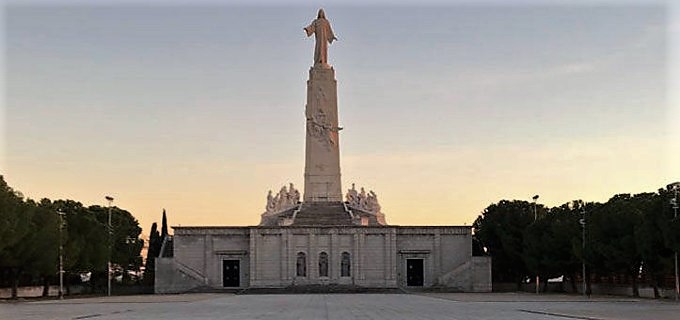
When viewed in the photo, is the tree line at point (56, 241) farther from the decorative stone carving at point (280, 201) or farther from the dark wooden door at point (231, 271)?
the decorative stone carving at point (280, 201)

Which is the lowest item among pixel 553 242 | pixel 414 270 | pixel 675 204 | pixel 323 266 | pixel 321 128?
pixel 414 270

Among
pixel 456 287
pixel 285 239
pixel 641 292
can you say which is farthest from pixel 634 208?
pixel 285 239

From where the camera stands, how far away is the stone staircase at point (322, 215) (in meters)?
97.6

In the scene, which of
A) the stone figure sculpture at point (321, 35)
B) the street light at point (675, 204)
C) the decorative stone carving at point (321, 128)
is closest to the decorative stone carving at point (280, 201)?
the decorative stone carving at point (321, 128)

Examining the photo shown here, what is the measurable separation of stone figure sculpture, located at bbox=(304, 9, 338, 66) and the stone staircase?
16.3 meters

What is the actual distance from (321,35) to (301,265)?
28.3 m

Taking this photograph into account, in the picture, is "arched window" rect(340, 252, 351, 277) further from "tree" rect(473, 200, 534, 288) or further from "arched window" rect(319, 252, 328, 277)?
"tree" rect(473, 200, 534, 288)

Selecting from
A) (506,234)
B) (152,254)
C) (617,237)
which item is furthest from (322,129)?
(617,237)

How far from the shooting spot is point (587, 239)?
73.6m

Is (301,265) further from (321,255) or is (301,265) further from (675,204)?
(675,204)

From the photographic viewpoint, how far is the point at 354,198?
341 feet

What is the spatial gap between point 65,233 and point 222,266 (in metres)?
21.8

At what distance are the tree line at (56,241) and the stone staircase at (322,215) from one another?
52.8ft

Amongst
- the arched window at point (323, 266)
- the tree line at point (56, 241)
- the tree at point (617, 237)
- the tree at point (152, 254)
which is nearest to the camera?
A: the tree line at point (56, 241)
